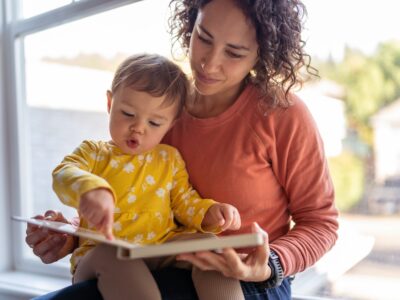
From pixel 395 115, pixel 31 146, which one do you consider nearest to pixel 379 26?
pixel 395 115

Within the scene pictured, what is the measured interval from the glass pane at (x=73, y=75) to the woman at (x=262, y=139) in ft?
1.84

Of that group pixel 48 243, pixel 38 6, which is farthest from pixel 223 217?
pixel 38 6

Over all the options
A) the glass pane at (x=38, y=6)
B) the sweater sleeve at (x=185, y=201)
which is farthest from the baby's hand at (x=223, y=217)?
the glass pane at (x=38, y=6)

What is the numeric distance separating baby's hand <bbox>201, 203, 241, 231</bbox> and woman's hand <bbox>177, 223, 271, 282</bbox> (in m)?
0.09

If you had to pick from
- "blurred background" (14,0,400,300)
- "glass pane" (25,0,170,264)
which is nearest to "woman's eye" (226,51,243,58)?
"blurred background" (14,0,400,300)

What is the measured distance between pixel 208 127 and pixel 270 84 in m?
0.18

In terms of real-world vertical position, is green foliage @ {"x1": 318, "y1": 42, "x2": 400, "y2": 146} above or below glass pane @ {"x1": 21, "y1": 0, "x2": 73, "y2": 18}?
below

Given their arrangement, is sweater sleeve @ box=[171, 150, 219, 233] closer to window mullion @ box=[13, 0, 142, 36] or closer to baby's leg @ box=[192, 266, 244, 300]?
baby's leg @ box=[192, 266, 244, 300]

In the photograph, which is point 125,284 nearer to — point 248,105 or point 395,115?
point 248,105

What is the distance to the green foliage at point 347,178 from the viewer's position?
1.37 m

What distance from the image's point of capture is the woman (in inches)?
43.1

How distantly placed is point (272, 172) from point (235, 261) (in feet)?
1.02

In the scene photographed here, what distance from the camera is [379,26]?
131 centimetres

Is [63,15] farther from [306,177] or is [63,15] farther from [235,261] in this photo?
[235,261]
